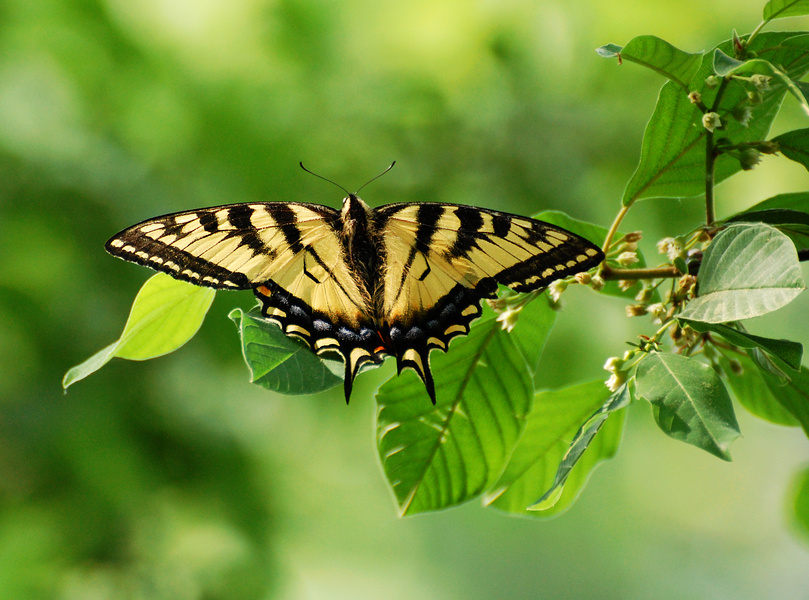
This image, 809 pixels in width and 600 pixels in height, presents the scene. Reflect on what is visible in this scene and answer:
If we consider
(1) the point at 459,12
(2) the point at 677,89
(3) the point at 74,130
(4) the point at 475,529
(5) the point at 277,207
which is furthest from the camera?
(4) the point at 475,529

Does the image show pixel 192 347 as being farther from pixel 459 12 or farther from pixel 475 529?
pixel 475 529

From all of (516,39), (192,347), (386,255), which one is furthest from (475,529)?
(386,255)

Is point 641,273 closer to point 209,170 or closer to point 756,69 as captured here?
point 756,69

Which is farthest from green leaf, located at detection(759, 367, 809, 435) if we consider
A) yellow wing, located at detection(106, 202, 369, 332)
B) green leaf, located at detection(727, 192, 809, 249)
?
yellow wing, located at detection(106, 202, 369, 332)

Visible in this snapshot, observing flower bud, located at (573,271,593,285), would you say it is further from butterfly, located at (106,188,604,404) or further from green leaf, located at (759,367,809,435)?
green leaf, located at (759,367,809,435)

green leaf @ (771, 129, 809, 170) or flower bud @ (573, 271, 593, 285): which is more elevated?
green leaf @ (771, 129, 809, 170)

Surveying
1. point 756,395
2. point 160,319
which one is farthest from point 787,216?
point 160,319
